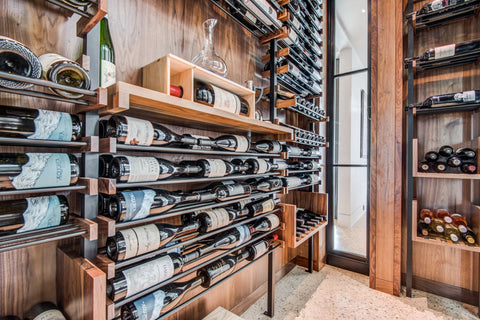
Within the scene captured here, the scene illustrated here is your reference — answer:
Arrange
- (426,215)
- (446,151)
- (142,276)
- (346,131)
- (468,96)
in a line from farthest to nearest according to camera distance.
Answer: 1. (346,131)
2. (426,215)
3. (446,151)
4. (468,96)
5. (142,276)

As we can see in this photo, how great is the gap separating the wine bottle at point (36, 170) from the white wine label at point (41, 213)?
5 centimetres

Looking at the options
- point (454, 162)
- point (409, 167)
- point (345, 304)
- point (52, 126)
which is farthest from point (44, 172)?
point (454, 162)

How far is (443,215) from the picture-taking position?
1.83 meters

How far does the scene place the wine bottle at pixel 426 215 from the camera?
1.78 m

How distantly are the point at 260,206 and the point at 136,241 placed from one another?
0.73 meters

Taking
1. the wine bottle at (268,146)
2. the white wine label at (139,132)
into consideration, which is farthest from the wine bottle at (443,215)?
the white wine label at (139,132)

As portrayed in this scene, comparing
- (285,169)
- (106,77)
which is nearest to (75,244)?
(106,77)

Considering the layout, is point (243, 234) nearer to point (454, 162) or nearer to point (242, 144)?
point (242, 144)

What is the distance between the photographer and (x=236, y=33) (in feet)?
4.78

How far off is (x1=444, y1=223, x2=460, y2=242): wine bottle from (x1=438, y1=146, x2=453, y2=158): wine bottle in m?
0.53

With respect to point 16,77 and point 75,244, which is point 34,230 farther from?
point 16,77

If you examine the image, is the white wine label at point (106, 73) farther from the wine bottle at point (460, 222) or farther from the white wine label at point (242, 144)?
the wine bottle at point (460, 222)

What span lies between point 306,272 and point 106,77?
2209 mm

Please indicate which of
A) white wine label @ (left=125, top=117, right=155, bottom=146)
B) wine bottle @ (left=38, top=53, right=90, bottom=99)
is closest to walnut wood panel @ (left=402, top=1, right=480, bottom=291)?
white wine label @ (left=125, top=117, right=155, bottom=146)
